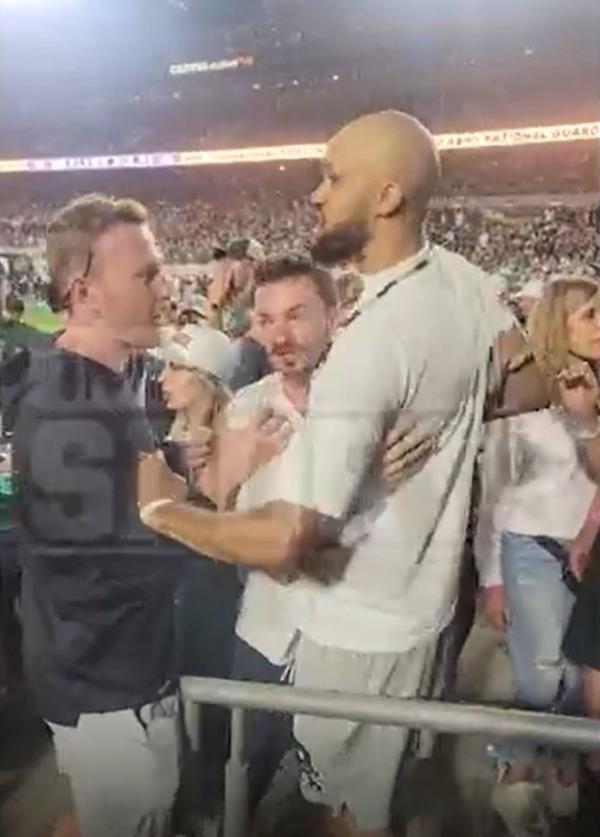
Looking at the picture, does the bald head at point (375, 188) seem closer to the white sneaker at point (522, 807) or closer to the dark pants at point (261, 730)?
the dark pants at point (261, 730)

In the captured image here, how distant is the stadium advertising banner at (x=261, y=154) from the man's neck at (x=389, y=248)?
8 centimetres

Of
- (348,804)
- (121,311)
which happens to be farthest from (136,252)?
(348,804)

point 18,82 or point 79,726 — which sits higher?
point 18,82

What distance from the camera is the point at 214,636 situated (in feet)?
3.65

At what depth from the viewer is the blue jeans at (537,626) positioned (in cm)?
105

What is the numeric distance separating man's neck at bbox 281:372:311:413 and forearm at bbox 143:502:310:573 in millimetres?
84

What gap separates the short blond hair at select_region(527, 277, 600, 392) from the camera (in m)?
1.03

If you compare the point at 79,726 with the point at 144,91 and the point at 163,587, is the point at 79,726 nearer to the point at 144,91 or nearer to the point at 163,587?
the point at 163,587

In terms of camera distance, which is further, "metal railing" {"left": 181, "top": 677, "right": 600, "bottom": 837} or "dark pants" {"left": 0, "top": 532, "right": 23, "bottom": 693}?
"dark pants" {"left": 0, "top": 532, "right": 23, "bottom": 693}

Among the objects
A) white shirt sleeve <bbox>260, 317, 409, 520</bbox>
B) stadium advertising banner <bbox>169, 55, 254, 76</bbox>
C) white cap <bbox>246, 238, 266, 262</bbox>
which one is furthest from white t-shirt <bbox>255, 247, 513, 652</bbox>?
stadium advertising banner <bbox>169, 55, 254, 76</bbox>

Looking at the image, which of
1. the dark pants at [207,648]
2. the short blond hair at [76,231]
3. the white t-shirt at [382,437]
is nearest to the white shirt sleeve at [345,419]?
the white t-shirt at [382,437]

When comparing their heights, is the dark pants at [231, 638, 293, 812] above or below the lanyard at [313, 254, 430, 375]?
below

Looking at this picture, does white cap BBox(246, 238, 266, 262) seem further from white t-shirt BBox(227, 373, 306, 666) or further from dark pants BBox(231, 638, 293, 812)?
dark pants BBox(231, 638, 293, 812)

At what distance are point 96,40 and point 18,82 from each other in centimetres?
8
